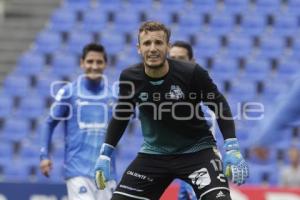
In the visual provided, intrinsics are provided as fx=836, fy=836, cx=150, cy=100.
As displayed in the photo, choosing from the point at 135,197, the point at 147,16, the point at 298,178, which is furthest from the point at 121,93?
the point at 147,16

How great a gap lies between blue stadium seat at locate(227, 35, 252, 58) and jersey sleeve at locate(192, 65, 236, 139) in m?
10.2

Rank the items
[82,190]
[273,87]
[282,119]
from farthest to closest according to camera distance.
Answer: [273,87] < [82,190] < [282,119]

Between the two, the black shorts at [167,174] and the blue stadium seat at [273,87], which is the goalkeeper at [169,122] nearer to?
the black shorts at [167,174]

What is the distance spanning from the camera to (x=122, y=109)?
21.6ft

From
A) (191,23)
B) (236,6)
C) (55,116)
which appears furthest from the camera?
(236,6)

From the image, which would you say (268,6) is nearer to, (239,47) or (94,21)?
(239,47)

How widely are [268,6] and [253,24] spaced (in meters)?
0.56

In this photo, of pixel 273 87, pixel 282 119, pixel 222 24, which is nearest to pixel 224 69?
pixel 273 87

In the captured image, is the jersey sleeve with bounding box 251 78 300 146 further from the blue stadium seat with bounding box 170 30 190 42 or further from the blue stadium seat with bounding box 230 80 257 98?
the blue stadium seat with bounding box 170 30 190 42

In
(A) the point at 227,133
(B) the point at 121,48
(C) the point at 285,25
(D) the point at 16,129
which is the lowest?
(D) the point at 16,129

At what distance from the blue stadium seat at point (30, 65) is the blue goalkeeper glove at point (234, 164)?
1102 centimetres

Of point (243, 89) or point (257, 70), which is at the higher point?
point (257, 70)

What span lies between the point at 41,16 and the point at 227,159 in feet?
41.2

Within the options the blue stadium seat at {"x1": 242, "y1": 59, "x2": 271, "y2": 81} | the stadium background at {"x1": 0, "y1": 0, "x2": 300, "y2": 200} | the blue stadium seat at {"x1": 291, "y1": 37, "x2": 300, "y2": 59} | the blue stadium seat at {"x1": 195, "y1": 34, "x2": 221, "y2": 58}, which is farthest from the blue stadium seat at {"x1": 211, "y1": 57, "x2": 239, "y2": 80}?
the blue stadium seat at {"x1": 291, "y1": 37, "x2": 300, "y2": 59}
